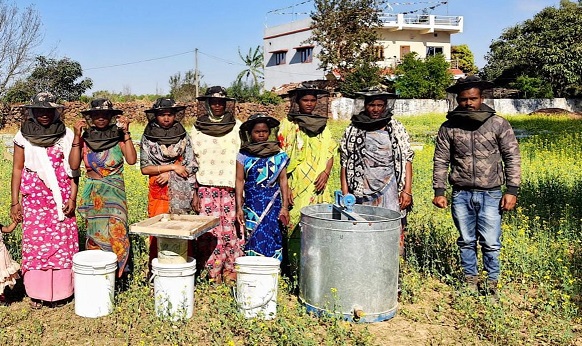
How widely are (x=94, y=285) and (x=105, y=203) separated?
72 cm

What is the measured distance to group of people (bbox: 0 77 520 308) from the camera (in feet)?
15.4

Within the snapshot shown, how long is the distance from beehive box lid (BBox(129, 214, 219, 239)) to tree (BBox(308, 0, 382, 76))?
1160 inches

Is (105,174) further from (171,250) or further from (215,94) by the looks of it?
(215,94)

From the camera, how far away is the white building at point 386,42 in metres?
40.0

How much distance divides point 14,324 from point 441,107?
30979mm

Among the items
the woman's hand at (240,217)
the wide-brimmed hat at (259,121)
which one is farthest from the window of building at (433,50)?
the woman's hand at (240,217)

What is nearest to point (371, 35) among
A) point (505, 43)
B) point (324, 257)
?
point (505, 43)

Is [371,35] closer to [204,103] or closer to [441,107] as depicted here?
[441,107]

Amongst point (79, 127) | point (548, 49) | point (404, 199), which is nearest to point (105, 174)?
point (79, 127)

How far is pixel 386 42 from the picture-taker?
4138 centimetres

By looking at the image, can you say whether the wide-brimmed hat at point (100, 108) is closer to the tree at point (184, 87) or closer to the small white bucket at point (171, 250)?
the small white bucket at point (171, 250)

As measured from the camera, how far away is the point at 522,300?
16.2ft

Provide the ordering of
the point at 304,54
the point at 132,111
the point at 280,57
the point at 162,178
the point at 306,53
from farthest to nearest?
the point at 280,57, the point at 304,54, the point at 306,53, the point at 132,111, the point at 162,178

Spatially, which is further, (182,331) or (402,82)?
(402,82)
